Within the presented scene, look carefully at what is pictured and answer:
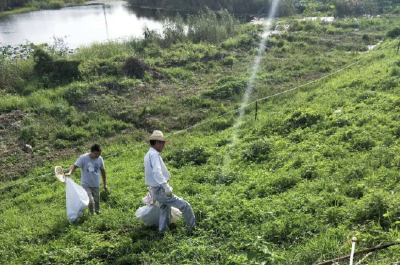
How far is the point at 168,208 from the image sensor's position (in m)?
5.18

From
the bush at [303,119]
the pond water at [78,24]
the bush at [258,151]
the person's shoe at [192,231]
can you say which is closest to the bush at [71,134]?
the bush at [258,151]

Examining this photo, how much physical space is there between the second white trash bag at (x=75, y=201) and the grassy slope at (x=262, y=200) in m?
0.21

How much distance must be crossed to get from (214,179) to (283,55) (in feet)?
45.0

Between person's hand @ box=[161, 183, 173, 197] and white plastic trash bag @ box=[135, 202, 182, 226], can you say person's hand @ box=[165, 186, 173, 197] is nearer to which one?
person's hand @ box=[161, 183, 173, 197]

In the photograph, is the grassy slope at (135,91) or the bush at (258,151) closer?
the bush at (258,151)

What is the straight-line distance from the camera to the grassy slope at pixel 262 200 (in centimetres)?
444

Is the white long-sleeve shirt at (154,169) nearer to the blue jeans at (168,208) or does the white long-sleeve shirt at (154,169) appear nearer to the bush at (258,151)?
the blue jeans at (168,208)

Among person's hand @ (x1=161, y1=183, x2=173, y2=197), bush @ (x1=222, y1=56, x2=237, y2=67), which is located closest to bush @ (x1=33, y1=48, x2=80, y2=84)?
bush @ (x1=222, y1=56, x2=237, y2=67)

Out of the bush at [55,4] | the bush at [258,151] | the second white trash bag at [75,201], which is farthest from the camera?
the bush at [55,4]

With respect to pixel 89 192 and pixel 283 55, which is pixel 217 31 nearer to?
pixel 283 55

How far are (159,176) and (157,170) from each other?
0.09m

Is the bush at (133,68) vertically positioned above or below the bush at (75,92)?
above

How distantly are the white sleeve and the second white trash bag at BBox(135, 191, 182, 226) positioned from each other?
600mm

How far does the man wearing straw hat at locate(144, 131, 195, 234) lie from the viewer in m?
4.80
